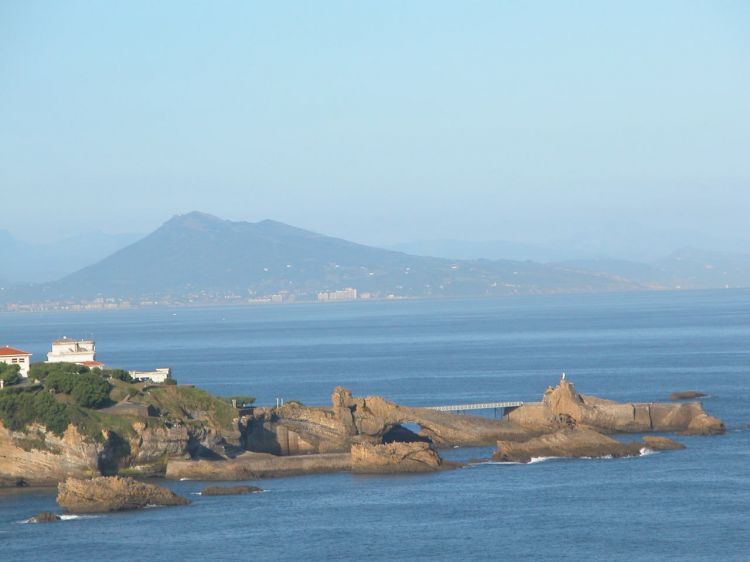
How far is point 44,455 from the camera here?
222 ft

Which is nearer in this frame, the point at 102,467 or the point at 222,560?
the point at 222,560

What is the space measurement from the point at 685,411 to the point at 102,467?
3305 cm

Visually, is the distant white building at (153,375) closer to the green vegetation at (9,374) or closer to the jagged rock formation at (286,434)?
the jagged rock formation at (286,434)

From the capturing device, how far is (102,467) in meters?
68.2

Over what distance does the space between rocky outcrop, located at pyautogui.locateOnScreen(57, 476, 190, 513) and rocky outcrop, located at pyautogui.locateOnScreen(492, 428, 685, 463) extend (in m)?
18.3

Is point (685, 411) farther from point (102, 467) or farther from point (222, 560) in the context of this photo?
point (222, 560)

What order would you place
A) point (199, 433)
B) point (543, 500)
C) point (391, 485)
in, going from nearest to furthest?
point (543, 500) → point (391, 485) → point (199, 433)

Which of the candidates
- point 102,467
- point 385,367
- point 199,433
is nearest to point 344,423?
point 199,433

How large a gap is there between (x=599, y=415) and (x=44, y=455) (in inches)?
1242

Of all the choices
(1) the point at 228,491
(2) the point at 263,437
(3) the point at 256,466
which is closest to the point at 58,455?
(1) the point at 228,491

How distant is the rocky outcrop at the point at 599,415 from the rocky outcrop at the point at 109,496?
90.2 ft

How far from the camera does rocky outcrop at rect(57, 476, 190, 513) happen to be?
60.8 metres

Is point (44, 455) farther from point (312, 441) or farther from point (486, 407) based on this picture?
point (486, 407)

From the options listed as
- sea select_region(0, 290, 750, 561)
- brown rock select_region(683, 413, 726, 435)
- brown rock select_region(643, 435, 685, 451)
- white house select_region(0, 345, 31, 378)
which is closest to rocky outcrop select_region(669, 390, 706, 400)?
sea select_region(0, 290, 750, 561)
